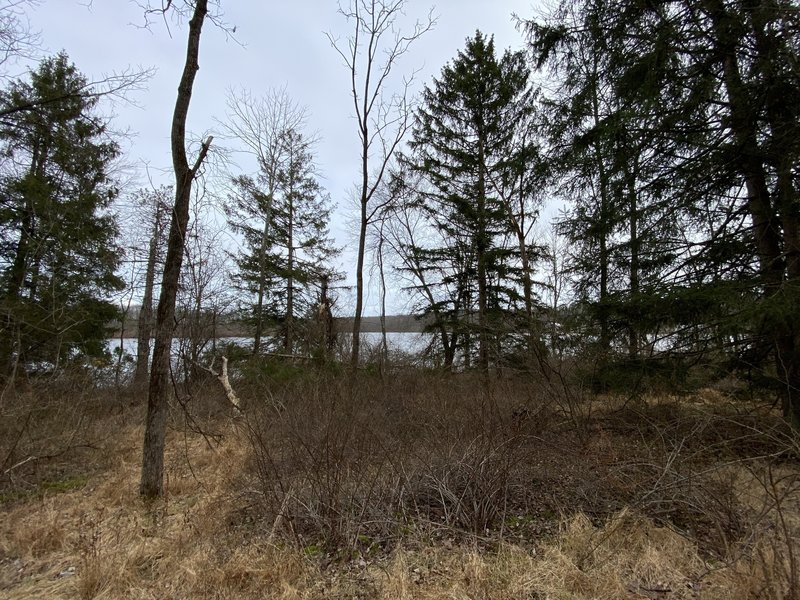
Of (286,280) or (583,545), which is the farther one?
(286,280)

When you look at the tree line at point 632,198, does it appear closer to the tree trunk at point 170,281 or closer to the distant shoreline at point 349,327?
the tree trunk at point 170,281

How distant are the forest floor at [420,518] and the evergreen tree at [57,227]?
3.87 metres

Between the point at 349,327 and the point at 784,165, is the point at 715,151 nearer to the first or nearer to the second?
the point at 784,165

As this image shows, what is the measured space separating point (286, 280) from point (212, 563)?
49.3 ft

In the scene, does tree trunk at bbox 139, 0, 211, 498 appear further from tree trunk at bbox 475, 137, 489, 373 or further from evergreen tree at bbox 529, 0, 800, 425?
tree trunk at bbox 475, 137, 489, 373

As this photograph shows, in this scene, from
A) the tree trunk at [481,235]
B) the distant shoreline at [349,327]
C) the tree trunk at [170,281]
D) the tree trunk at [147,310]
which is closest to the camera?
the tree trunk at [170,281]

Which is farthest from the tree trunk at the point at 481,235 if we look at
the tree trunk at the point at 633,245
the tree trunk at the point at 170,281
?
the tree trunk at the point at 170,281

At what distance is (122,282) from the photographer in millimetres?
12734

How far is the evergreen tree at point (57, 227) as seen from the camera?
7.68 m

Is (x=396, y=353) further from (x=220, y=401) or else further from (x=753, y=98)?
(x=753, y=98)

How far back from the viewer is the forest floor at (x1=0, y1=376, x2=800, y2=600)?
261cm

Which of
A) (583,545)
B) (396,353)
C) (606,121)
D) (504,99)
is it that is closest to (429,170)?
(504,99)

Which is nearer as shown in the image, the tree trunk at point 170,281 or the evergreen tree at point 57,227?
the tree trunk at point 170,281

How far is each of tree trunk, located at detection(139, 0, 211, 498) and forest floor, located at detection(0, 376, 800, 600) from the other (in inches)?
17.1
